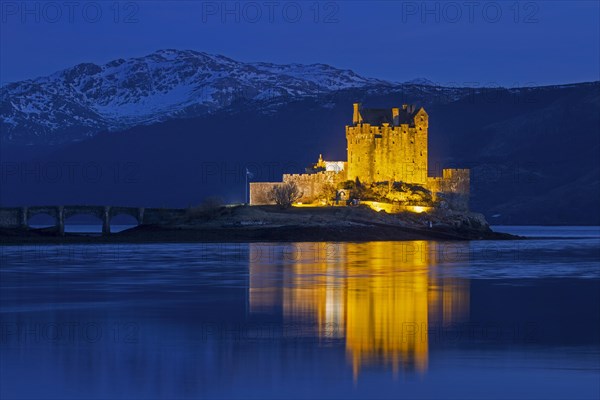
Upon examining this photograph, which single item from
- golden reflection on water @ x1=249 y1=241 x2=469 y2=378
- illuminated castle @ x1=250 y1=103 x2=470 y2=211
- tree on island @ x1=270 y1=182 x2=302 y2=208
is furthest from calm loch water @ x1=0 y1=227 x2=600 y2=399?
illuminated castle @ x1=250 y1=103 x2=470 y2=211

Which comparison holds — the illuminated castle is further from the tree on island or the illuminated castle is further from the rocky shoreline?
the rocky shoreline

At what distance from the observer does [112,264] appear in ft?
223

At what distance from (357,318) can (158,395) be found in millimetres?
13315

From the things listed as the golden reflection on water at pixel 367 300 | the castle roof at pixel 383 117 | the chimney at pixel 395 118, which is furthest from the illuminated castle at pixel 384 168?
the golden reflection on water at pixel 367 300

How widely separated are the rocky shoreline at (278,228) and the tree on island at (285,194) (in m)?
2.34

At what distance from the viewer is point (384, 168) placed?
122938 millimetres

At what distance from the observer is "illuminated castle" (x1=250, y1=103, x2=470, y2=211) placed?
402 ft

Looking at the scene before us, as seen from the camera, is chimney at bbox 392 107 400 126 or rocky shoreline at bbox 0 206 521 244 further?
chimney at bbox 392 107 400 126

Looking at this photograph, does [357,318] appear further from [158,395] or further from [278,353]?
[158,395]

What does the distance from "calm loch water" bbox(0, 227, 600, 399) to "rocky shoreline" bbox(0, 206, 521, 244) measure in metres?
45.9

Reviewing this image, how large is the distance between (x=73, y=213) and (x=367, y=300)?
79566 mm

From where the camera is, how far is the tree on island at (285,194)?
117 meters

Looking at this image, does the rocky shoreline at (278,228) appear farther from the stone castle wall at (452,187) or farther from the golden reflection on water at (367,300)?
the golden reflection on water at (367,300)

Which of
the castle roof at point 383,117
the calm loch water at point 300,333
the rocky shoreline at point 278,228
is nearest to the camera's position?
the calm loch water at point 300,333
